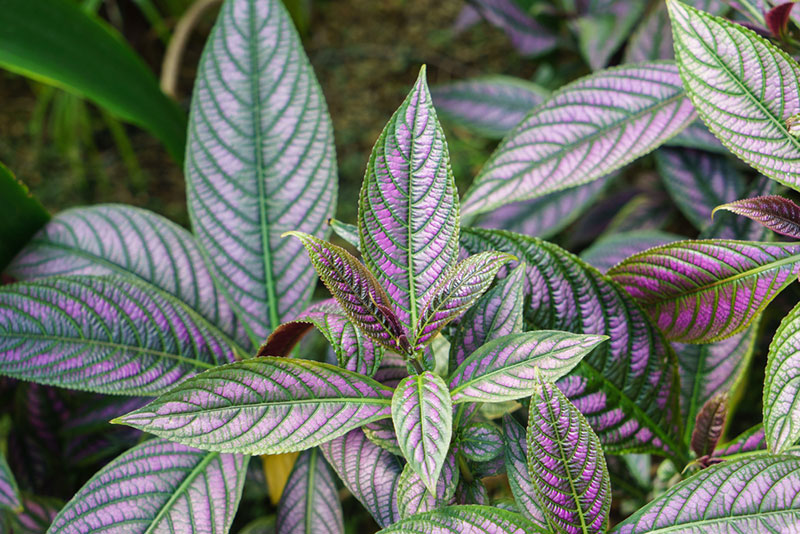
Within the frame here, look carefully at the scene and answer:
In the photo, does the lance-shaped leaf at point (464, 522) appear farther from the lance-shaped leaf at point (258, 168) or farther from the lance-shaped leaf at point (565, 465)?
the lance-shaped leaf at point (258, 168)

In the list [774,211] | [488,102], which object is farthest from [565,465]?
[488,102]

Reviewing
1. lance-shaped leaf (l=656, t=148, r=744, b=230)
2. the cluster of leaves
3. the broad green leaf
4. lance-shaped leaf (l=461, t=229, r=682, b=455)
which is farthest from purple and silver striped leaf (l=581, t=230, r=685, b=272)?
the broad green leaf

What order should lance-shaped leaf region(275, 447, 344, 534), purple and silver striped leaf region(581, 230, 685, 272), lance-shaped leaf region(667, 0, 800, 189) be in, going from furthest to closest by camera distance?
purple and silver striped leaf region(581, 230, 685, 272), lance-shaped leaf region(275, 447, 344, 534), lance-shaped leaf region(667, 0, 800, 189)

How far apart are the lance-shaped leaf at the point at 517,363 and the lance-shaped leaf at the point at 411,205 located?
65mm

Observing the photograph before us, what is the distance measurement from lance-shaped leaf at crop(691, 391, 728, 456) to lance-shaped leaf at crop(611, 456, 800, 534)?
0.12 meters

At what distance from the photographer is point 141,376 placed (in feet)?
2.11

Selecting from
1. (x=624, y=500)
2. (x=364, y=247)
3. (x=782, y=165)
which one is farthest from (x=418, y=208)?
(x=624, y=500)

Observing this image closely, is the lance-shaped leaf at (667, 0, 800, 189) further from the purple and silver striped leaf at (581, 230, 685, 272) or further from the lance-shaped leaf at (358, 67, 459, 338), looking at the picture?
the purple and silver striped leaf at (581, 230, 685, 272)

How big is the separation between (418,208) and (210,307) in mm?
366

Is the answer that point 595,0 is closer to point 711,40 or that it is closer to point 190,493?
point 711,40

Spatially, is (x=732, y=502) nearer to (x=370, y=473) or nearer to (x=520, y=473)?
(x=520, y=473)

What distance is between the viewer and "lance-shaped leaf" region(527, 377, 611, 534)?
46 centimetres

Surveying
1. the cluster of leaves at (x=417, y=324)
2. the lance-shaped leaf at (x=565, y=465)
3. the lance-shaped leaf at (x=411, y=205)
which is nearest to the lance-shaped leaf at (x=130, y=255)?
the cluster of leaves at (x=417, y=324)

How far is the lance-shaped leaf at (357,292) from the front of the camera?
0.48 meters
